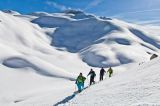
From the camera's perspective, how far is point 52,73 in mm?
199125

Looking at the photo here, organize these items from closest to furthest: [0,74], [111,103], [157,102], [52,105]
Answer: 1. [157,102]
2. [111,103]
3. [52,105]
4. [0,74]

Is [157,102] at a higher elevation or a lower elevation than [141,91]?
lower

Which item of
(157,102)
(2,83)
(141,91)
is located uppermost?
(2,83)

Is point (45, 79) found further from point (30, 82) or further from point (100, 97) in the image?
point (100, 97)

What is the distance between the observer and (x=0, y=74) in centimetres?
18500

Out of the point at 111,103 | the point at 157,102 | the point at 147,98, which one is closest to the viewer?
the point at 157,102

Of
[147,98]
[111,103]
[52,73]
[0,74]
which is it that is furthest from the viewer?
[52,73]

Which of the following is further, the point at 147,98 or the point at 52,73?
the point at 52,73

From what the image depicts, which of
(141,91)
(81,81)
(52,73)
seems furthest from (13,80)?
(141,91)

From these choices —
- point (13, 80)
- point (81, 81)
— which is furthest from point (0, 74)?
point (81, 81)

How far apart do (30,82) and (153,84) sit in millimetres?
151028

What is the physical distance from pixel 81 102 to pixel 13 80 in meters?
151

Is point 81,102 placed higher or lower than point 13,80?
lower

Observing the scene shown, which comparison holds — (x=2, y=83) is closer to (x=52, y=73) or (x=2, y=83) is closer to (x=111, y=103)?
(x=52, y=73)
